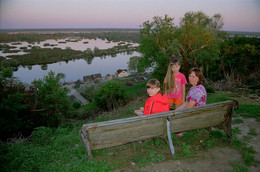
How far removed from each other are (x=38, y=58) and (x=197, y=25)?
93.7 meters

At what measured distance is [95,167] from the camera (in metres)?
2.90

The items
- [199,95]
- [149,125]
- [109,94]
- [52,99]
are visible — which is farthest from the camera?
[109,94]

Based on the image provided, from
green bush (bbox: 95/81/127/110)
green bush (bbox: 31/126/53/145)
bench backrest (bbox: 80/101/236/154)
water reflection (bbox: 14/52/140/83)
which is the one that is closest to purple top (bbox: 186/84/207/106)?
bench backrest (bbox: 80/101/236/154)

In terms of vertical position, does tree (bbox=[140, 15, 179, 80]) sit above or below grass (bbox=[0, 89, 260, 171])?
above

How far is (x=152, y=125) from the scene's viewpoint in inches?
118

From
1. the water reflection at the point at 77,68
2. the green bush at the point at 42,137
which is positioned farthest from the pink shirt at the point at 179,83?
the water reflection at the point at 77,68

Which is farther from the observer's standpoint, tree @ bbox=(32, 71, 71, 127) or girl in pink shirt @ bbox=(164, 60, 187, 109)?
tree @ bbox=(32, 71, 71, 127)

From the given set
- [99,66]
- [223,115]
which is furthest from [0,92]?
[99,66]

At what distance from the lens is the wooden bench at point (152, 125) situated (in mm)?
2717

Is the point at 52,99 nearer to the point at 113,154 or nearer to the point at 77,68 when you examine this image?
the point at 113,154

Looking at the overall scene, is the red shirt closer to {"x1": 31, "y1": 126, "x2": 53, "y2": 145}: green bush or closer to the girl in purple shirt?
the girl in purple shirt

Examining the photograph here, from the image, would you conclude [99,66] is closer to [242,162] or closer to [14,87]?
[14,87]

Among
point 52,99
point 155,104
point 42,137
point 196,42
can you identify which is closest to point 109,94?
point 52,99

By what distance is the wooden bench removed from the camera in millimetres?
2717
